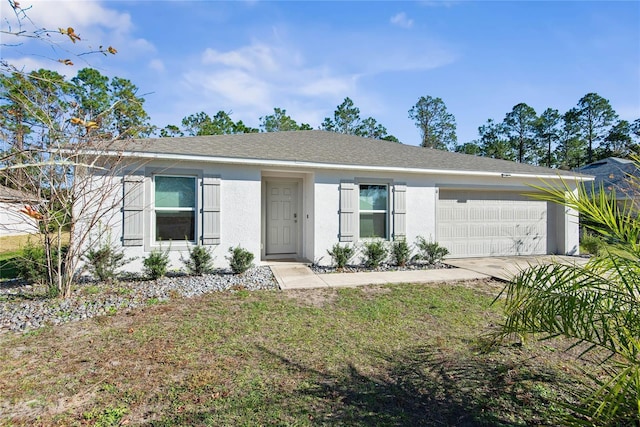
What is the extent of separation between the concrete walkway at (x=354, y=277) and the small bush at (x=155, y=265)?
226cm

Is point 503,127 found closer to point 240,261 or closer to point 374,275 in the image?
point 374,275

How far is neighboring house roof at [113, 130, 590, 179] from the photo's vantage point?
710cm

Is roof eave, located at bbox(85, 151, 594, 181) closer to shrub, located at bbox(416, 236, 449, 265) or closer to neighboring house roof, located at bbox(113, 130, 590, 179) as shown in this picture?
neighboring house roof, located at bbox(113, 130, 590, 179)

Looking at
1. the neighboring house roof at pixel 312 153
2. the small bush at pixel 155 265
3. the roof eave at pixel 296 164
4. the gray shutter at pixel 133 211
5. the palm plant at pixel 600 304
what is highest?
the neighboring house roof at pixel 312 153

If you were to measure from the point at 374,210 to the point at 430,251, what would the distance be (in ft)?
5.99

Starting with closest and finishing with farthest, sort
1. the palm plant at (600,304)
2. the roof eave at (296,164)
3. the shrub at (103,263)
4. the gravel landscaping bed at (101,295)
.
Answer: the palm plant at (600,304) → the gravel landscaping bed at (101,295) → the shrub at (103,263) → the roof eave at (296,164)

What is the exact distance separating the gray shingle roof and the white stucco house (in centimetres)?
4

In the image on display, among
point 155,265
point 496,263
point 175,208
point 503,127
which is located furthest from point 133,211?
point 503,127

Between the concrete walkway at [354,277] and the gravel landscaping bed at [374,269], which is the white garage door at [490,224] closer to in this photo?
the gravel landscaping bed at [374,269]

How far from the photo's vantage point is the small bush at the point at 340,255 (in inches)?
302

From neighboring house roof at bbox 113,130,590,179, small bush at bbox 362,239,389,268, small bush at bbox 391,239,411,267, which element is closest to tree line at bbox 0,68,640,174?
neighboring house roof at bbox 113,130,590,179

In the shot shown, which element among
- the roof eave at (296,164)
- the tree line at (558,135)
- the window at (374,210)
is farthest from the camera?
the tree line at (558,135)

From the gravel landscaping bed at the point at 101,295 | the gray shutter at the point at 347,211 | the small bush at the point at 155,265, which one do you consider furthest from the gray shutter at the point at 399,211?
the small bush at the point at 155,265

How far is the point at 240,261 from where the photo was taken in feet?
22.6
